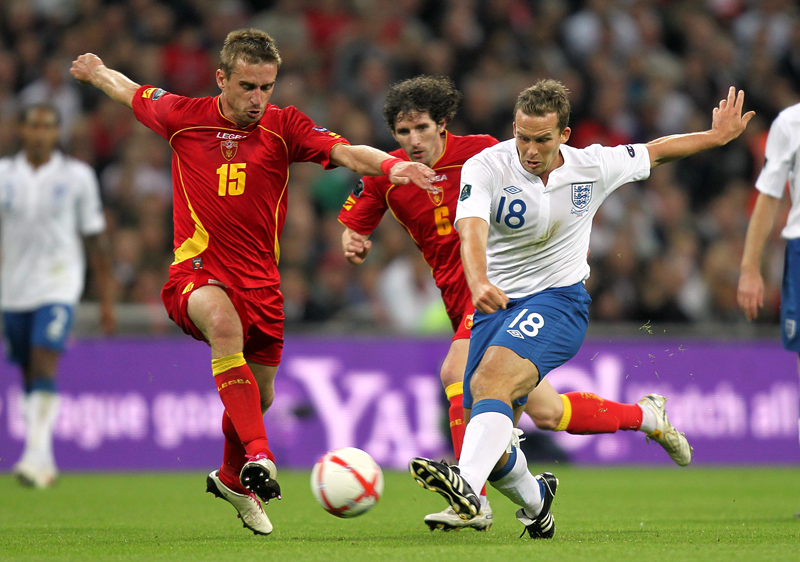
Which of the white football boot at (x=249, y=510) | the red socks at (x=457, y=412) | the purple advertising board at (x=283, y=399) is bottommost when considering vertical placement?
the purple advertising board at (x=283, y=399)

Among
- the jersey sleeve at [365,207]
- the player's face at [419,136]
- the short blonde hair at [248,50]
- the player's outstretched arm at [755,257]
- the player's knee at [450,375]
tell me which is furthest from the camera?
the jersey sleeve at [365,207]

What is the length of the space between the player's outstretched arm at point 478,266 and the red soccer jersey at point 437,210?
3.77ft

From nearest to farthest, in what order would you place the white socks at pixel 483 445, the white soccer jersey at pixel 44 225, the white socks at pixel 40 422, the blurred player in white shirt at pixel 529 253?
the white socks at pixel 483 445 → the blurred player in white shirt at pixel 529 253 → the white socks at pixel 40 422 → the white soccer jersey at pixel 44 225

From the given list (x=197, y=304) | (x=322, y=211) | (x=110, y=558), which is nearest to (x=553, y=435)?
(x=322, y=211)

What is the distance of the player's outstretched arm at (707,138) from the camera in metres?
5.79

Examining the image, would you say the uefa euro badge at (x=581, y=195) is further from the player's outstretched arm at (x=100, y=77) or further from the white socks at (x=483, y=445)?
the player's outstretched arm at (x=100, y=77)

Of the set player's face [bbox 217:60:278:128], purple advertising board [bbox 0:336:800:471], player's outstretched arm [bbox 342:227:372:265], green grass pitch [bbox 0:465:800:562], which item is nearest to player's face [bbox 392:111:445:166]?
player's outstretched arm [bbox 342:227:372:265]

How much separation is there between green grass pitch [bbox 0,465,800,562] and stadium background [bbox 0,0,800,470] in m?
1.04

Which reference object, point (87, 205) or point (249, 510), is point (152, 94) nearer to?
point (249, 510)

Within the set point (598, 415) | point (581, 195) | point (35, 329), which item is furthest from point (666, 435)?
point (35, 329)

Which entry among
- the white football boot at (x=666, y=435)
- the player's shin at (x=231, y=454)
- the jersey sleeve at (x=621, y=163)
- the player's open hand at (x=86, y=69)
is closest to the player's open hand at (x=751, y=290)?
the white football boot at (x=666, y=435)

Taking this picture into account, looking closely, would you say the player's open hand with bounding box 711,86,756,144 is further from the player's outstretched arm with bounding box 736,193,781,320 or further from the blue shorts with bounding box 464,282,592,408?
the blue shorts with bounding box 464,282,592,408

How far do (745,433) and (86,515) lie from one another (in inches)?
285

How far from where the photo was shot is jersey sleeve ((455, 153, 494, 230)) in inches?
204
